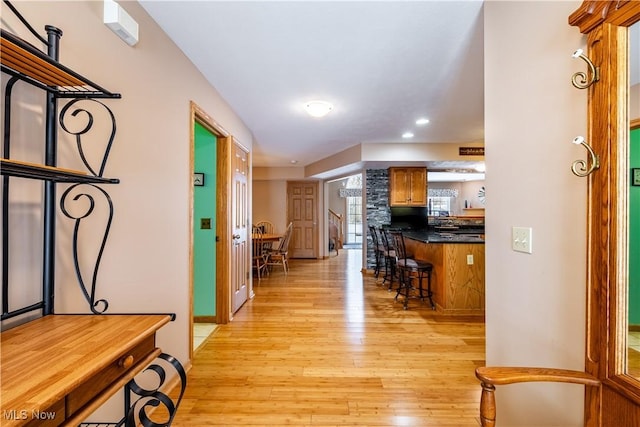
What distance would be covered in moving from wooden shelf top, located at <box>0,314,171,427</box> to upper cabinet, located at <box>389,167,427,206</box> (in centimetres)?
539

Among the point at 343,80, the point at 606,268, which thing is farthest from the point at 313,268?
the point at 606,268

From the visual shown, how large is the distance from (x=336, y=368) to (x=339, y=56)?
2.45m

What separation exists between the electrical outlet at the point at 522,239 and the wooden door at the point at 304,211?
668 cm

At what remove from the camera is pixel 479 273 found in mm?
3660

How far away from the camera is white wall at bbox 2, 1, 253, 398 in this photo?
1238 millimetres

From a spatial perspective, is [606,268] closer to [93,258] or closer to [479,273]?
[93,258]

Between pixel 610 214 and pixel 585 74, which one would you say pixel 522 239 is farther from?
pixel 585 74

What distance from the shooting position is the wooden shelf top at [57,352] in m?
0.66

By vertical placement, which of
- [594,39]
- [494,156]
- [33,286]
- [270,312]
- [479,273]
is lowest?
[270,312]

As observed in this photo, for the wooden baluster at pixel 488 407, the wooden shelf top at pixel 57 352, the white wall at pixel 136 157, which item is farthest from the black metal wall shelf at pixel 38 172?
the wooden baluster at pixel 488 407

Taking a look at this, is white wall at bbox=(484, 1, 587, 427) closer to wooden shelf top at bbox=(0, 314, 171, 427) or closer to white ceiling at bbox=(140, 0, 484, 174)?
white ceiling at bbox=(140, 0, 484, 174)

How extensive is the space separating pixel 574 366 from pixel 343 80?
2.50m

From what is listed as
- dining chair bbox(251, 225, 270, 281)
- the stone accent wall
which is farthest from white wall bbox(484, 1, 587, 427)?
the stone accent wall

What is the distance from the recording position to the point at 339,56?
7.48 ft
